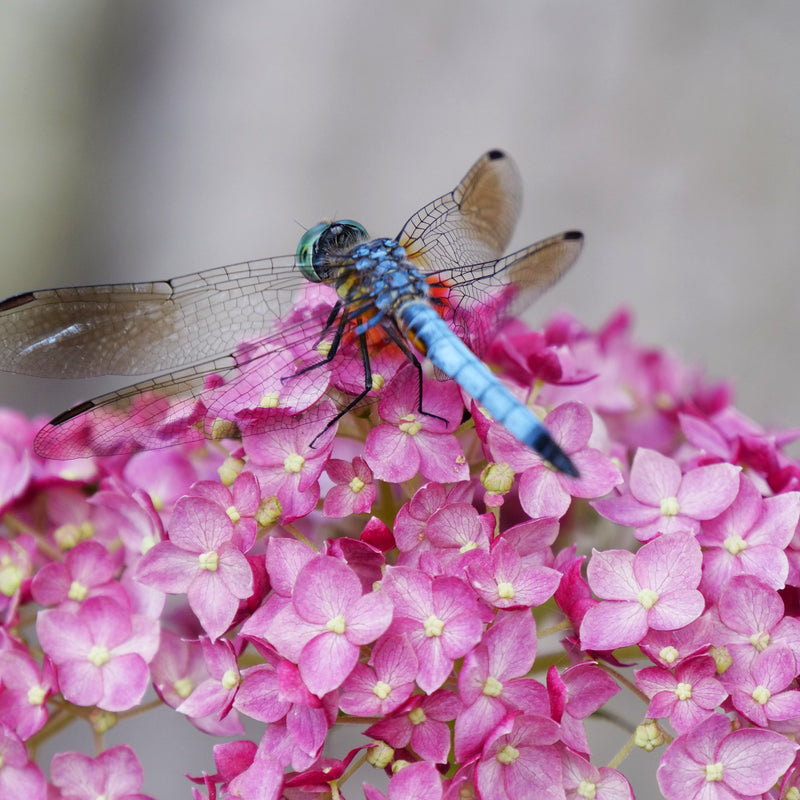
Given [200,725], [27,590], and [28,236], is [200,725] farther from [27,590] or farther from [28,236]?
[28,236]

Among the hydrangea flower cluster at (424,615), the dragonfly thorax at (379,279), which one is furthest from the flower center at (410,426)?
the dragonfly thorax at (379,279)

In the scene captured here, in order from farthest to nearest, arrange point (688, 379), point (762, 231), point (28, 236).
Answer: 1. point (28, 236)
2. point (762, 231)
3. point (688, 379)

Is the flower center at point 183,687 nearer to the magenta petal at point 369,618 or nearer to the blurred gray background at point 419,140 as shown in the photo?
the magenta petal at point 369,618

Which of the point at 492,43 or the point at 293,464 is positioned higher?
the point at 492,43

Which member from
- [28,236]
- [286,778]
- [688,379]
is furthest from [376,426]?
[28,236]

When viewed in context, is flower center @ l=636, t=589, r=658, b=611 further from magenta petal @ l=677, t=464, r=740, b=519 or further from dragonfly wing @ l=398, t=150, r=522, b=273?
dragonfly wing @ l=398, t=150, r=522, b=273

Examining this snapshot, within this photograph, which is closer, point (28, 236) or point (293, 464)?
point (293, 464)

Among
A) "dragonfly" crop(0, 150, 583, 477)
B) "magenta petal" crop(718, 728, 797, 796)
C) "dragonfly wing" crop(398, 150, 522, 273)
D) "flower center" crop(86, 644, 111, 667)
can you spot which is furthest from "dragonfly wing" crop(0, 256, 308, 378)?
"magenta petal" crop(718, 728, 797, 796)
